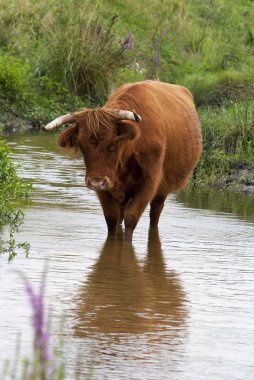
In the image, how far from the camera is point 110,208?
955 cm

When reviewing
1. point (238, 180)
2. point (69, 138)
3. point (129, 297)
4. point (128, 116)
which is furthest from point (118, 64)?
point (129, 297)

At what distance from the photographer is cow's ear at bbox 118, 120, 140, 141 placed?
8820 mm

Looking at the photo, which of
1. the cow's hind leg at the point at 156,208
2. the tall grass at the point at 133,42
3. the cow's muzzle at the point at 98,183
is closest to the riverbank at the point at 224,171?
the cow's hind leg at the point at 156,208

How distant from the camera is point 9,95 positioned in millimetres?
20062

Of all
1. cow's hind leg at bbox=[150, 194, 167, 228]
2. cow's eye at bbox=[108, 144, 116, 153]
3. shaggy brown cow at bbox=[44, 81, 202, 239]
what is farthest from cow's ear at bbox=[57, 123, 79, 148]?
cow's hind leg at bbox=[150, 194, 167, 228]

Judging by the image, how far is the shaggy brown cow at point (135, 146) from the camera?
8789 millimetres

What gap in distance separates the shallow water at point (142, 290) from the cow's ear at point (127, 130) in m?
0.90

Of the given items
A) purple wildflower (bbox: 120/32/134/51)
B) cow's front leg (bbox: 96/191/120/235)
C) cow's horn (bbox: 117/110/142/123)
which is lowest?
cow's front leg (bbox: 96/191/120/235)

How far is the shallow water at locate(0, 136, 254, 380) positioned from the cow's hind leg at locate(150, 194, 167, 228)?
0.09 meters

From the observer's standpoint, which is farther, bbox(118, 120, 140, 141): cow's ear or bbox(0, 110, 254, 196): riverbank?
bbox(0, 110, 254, 196): riverbank

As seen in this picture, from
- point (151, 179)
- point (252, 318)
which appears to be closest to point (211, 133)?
point (151, 179)

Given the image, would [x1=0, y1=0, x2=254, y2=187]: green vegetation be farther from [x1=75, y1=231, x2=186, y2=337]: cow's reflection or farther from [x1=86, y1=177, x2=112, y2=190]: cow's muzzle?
[x1=75, y1=231, x2=186, y2=337]: cow's reflection

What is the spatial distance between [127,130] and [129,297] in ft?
6.32

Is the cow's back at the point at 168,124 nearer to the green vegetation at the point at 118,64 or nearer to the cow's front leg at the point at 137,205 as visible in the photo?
the cow's front leg at the point at 137,205
